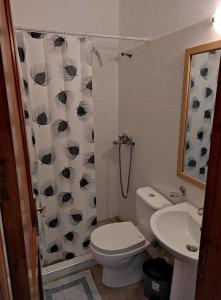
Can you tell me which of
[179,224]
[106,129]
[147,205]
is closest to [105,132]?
[106,129]

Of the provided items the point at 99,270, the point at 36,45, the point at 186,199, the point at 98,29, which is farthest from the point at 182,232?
the point at 98,29

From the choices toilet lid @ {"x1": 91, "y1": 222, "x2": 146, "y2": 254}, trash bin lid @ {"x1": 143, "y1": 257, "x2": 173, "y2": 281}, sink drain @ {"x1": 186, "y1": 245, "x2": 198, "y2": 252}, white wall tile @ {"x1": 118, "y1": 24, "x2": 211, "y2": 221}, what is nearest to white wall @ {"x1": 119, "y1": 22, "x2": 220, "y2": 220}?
white wall tile @ {"x1": 118, "y1": 24, "x2": 211, "y2": 221}

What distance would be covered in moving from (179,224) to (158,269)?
1.59ft

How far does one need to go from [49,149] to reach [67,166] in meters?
0.21

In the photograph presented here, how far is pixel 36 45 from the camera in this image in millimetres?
1574

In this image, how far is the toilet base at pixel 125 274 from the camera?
70.8 inches

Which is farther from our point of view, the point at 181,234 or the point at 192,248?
the point at 181,234

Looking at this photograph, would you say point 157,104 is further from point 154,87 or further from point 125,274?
point 125,274

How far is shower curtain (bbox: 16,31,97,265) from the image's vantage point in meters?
1.61

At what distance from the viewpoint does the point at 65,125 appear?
1778mm

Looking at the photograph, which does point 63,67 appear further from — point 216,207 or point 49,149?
point 216,207

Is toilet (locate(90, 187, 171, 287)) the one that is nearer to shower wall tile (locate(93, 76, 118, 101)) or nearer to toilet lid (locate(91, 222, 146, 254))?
toilet lid (locate(91, 222, 146, 254))

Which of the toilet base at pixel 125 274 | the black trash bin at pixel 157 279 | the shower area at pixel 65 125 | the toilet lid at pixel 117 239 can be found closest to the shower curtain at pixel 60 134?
the shower area at pixel 65 125

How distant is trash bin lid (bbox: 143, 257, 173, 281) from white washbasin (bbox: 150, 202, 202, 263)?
42 centimetres
